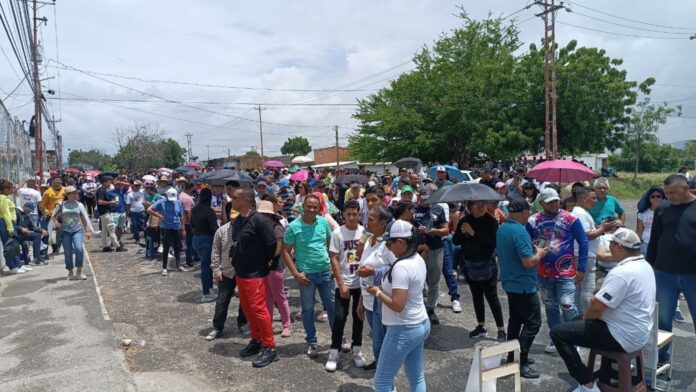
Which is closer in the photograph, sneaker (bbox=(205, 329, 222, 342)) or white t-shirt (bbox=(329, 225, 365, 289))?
white t-shirt (bbox=(329, 225, 365, 289))

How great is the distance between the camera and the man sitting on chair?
11.5 feet

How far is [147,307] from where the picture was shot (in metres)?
7.03

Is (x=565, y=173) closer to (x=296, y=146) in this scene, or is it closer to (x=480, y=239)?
(x=480, y=239)

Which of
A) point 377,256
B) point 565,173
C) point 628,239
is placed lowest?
point 377,256

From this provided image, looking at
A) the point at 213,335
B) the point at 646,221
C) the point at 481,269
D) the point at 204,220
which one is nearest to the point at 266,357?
the point at 213,335

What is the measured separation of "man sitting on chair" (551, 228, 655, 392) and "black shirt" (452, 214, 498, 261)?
1696 millimetres

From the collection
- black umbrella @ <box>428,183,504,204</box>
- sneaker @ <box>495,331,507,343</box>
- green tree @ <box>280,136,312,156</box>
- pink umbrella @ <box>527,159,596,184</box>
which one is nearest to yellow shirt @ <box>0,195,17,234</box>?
black umbrella @ <box>428,183,504,204</box>

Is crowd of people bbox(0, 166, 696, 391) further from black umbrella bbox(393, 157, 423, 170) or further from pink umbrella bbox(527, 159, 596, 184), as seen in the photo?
black umbrella bbox(393, 157, 423, 170)

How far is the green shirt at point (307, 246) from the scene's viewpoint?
4914 millimetres

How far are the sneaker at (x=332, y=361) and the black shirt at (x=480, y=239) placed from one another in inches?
73.2

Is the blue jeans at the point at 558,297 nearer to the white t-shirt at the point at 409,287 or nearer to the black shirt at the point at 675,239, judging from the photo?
the black shirt at the point at 675,239

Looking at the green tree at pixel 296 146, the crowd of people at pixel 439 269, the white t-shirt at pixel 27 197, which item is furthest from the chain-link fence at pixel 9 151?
the green tree at pixel 296 146

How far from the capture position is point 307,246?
4.93 metres

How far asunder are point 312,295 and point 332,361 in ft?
2.28
